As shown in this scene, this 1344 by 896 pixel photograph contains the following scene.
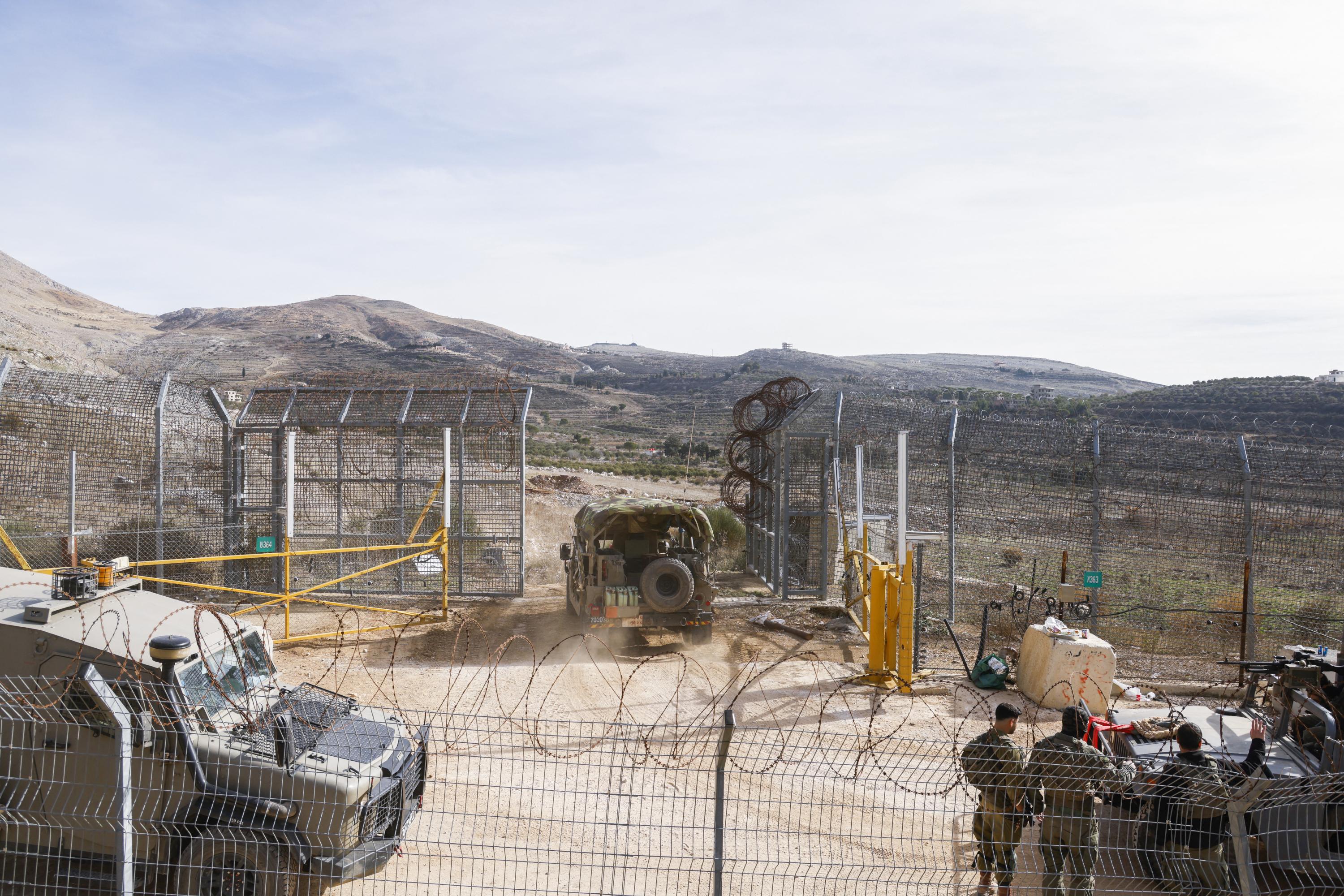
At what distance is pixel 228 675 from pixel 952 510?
31.8 ft

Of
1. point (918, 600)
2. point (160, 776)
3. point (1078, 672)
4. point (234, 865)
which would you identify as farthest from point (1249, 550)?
point (160, 776)

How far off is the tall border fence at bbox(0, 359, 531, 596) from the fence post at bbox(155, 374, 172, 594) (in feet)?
0.60

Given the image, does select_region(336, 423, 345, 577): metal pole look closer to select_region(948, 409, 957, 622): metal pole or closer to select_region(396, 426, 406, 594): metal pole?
select_region(396, 426, 406, 594): metal pole

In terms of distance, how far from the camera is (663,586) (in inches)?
463

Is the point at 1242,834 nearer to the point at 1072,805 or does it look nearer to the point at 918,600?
the point at 1072,805

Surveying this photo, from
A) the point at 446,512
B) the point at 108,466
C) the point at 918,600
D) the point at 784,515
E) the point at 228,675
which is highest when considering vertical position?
the point at 108,466

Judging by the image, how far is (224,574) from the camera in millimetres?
14820

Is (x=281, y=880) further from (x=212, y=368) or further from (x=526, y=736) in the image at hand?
(x=212, y=368)

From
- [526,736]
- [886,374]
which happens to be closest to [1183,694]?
[526,736]

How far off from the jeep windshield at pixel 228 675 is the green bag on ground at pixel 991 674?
7.58m

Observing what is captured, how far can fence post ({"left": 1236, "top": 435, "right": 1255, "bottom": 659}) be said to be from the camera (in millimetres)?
10750

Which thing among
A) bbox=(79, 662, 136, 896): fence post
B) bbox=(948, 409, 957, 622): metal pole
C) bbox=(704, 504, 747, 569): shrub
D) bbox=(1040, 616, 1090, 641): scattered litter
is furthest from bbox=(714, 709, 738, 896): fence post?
bbox=(704, 504, 747, 569): shrub

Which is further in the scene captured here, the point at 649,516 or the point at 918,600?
the point at 649,516

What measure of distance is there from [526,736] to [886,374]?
86.0m
